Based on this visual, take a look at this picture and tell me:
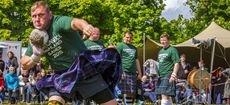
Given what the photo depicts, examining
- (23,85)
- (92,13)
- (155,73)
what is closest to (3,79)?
(23,85)

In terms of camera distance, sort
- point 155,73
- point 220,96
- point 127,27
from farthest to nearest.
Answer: point 127,27 < point 220,96 < point 155,73

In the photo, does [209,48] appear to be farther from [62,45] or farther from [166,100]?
[62,45]

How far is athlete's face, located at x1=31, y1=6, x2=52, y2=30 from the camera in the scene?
546 cm

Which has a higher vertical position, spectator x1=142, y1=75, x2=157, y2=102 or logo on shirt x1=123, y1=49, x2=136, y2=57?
logo on shirt x1=123, y1=49, x2=136, y2=57

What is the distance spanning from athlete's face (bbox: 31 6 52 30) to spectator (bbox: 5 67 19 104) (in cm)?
1137

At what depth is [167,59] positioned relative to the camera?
10773 mm

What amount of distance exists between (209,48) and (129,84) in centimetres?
1146

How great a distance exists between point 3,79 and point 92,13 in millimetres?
24217

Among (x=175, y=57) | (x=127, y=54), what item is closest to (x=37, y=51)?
(x=175, y=57)

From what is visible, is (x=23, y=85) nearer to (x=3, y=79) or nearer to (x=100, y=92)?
(x=3, y=79)

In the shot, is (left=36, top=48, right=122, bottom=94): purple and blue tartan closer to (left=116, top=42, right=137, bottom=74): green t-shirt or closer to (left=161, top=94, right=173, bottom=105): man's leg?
(left=161, top=94, right=173, bottom=105): man's leg

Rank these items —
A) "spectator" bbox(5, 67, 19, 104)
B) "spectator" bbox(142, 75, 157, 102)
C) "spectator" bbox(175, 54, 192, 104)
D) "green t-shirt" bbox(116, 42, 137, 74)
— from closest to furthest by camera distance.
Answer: "green t-shirt" bbox(116, 42, 137, 74) → "spectator" bbox(5, 67, 19, 104) → "spectator" bbox(175, 54, 192, 104) → "spectator" bbox(142, 75, 157, 102)

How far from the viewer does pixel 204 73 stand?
56.1ft

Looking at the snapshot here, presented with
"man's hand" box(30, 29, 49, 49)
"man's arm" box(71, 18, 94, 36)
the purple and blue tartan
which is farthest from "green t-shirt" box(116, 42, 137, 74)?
"man's arm" box(71, 18, 94, 36)
